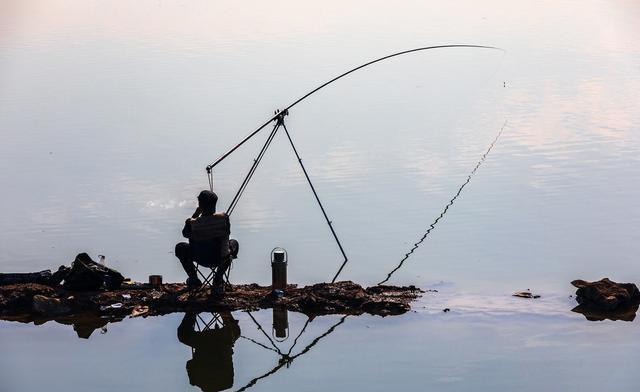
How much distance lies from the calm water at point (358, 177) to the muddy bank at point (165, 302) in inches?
6.8

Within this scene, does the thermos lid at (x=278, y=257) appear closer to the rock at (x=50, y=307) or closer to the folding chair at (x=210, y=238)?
the folding chair at (x=210, y=238)

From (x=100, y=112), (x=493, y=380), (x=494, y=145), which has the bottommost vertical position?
(x=493, y=380)

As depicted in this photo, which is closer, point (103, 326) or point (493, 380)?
point (493, 380)

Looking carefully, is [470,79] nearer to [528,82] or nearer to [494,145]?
[528,82]

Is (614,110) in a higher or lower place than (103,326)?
higher

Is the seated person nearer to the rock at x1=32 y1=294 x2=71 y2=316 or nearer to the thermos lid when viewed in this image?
the thermos lid

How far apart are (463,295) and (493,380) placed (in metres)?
1.95

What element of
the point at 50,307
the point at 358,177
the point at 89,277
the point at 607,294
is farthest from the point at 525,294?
the point at 358,177

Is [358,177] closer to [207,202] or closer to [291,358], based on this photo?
[207,202]

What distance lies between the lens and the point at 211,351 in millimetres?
12195

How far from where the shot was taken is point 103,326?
1253cm

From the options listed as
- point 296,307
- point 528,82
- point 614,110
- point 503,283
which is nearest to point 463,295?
point 503,283

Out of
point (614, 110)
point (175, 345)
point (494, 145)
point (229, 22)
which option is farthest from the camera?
point (229, 22)

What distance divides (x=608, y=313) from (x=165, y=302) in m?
3.69
